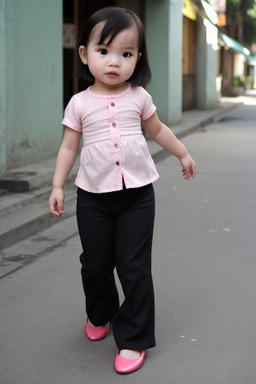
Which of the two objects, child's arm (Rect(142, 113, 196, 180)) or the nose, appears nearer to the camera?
the nose

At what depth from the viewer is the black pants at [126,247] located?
3192mm

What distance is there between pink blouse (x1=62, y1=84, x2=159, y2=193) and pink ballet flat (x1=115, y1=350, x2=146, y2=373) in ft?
2.57

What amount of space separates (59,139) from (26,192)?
2.29 metres

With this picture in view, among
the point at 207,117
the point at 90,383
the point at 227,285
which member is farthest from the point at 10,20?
the point at 207,117

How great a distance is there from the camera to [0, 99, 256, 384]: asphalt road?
310 cm

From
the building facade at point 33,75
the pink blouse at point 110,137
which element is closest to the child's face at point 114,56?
the pink blouse at point 110,137

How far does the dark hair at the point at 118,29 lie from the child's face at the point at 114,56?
0.08 feet

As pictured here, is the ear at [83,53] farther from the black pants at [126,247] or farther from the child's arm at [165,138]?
the black pants at [126,247]

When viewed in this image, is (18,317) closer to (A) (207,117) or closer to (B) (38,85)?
(B) (38,85)

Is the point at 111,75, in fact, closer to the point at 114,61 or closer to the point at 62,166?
the point at 114,61

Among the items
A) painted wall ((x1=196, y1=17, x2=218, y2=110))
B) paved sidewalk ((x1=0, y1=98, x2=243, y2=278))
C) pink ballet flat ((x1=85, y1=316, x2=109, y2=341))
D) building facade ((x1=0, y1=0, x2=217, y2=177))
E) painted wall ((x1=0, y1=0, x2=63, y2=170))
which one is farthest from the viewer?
painted wall ((x1=196, y1=17, x2=218, y2=110))

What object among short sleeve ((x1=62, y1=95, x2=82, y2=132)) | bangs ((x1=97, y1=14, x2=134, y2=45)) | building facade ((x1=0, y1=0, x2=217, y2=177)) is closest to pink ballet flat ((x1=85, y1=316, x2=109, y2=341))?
short sleeve ((x1=62, y1=95, x2=82, y2=132))

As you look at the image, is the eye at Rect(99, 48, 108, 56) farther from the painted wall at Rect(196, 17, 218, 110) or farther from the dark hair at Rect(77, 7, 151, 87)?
the painted wall at Rect(196, 17, 218, 110)

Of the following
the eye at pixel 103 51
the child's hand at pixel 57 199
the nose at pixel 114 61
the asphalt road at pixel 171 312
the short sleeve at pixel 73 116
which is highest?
the eye at pixel 103 51
